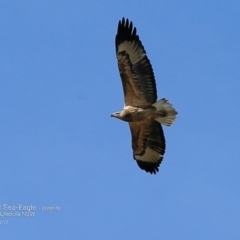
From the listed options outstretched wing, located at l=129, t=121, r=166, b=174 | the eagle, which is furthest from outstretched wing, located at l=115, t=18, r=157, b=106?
outstretched wing, located at l=129, t=121, r=166, b=174

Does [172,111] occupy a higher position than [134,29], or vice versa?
[134,29]

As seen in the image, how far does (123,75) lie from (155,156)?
241 centimetres

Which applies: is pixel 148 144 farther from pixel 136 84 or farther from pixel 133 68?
pixel 133 68

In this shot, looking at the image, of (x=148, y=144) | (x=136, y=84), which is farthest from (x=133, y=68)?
(x=148, y=144)

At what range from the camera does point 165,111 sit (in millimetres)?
22312

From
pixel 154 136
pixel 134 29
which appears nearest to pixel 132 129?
pixel 154 136

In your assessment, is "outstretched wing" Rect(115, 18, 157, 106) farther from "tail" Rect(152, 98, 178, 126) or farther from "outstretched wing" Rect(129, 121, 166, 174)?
"outstretched wing" Rect(129, 121, 166, 174)

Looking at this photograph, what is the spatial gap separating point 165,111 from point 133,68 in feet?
3.94

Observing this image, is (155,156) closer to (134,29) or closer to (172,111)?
(172,111)

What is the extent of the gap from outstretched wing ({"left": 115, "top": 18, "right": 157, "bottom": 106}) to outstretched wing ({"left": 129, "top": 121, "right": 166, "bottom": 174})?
709mm

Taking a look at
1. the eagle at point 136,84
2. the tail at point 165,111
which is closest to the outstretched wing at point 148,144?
the eagle at point 136,84

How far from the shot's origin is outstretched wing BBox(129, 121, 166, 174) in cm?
2312

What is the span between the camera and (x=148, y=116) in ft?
73.9

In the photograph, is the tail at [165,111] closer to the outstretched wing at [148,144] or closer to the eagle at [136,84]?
the eagle at [136,84]
